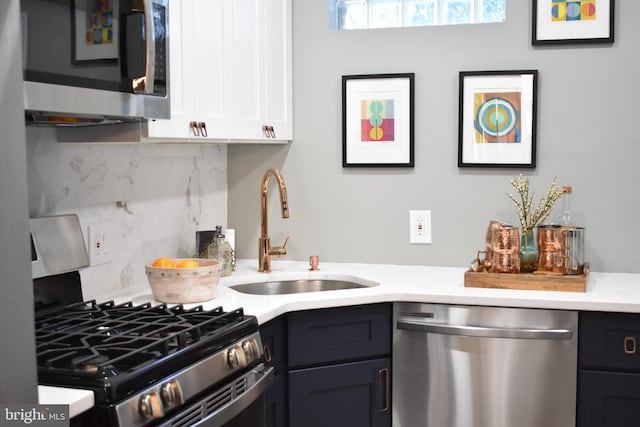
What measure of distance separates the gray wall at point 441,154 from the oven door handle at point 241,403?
1.19m

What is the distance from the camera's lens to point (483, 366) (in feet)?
8.52

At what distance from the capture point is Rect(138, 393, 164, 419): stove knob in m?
1.63

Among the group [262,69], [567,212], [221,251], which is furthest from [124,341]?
[567,212]

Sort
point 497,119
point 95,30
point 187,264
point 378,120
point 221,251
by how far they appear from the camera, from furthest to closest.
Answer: point 378,120 → point 497,119 → point 221,251 → point 187,264 → point 95,30

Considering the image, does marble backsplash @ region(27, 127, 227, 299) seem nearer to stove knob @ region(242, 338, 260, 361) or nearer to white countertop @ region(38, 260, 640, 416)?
white countertop @ region(38, 260, 640, 416)

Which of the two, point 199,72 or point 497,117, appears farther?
point 497,117

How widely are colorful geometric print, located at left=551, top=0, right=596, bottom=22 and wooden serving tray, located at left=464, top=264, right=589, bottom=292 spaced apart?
0.98m

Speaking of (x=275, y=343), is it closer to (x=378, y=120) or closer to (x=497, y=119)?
(x=378, y=120)

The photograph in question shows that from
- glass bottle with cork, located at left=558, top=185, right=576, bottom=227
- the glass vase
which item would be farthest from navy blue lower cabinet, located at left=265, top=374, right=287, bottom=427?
glass bottle with cork, located at left=558, top=185, right=576, bottom=227

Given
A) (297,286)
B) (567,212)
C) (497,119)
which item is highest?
(497,119)

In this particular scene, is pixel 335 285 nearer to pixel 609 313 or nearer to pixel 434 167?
pixel 434 167

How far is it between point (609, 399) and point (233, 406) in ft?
4.22

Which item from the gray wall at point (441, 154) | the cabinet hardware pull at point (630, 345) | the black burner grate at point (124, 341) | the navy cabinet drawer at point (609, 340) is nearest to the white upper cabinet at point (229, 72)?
the gray wall at point (441, 154)

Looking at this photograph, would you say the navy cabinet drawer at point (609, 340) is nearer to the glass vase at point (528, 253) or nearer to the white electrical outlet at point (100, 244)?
the glass vase at point (528, 253)
